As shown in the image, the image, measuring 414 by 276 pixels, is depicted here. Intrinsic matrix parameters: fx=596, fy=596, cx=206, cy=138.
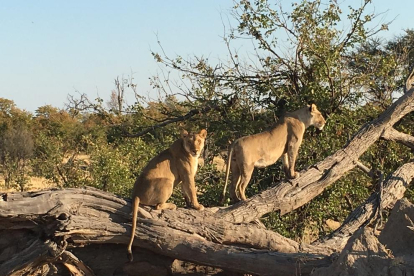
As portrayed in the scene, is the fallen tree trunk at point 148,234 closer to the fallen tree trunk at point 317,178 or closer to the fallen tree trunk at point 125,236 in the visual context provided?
the fallen tree trunk at point 125,236

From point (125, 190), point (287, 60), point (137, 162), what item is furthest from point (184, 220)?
point (287, 60)

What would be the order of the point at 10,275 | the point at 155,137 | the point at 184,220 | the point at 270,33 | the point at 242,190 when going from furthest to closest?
the point at 155,137 < the point at 270,33 < the point at 242,190 < the point at 184,220 < the point at 10,275

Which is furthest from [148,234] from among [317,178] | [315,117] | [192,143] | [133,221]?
[315,117]

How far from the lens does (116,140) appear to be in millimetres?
13414

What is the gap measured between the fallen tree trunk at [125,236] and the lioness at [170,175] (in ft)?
0.57

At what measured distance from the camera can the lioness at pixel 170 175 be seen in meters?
7.25

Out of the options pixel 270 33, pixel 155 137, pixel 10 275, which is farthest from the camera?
pixel 155 137

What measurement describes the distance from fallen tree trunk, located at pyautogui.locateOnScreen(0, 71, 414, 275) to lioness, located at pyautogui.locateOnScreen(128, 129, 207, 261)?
0.17m

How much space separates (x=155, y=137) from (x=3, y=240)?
6278mm

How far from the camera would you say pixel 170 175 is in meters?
7.43

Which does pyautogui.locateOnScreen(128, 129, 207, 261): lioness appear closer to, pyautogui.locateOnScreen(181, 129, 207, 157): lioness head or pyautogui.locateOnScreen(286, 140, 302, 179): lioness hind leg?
Answer: pyautogui.locateOnScreen(181, 129, 207, 157): lioness head

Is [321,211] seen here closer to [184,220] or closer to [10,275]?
[184,220]

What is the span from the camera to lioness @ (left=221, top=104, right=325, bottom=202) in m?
8.86

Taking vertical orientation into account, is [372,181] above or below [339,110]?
below
